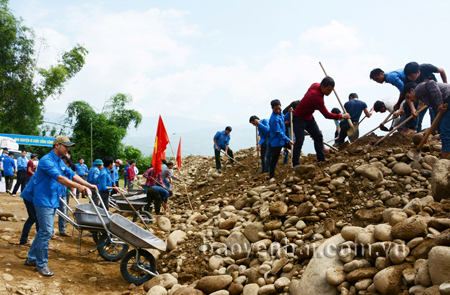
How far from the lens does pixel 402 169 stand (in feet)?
17.6

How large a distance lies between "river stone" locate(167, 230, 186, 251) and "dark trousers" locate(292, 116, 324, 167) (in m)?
2.69

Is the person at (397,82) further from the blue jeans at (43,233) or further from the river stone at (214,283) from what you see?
the blue jeans at (43,233)

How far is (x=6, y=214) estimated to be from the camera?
7625 mm

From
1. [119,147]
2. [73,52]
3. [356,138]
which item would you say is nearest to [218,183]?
[356,138]

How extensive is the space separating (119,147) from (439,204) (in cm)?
2654

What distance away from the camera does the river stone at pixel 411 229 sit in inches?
140

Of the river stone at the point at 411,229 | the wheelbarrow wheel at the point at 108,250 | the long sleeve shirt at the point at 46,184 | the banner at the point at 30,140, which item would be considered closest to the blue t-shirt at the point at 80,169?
the wheelbarrow wheel at the point at 108,250

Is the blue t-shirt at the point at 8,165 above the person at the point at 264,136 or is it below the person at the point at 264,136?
below

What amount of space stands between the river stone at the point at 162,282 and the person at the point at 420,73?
569cm

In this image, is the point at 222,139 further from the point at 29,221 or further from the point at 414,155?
the point at 29,221

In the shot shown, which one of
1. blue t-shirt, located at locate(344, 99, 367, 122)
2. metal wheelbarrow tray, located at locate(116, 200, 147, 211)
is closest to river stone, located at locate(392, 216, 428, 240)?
blue t-shirt, located at locate(344, 99, 367, 122)

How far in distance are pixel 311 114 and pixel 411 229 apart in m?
3.44

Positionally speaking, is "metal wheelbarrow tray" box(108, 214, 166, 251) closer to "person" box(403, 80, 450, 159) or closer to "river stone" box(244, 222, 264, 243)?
"river stone" box(244, 222, 264, 243)

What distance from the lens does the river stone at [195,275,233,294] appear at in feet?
14.3
